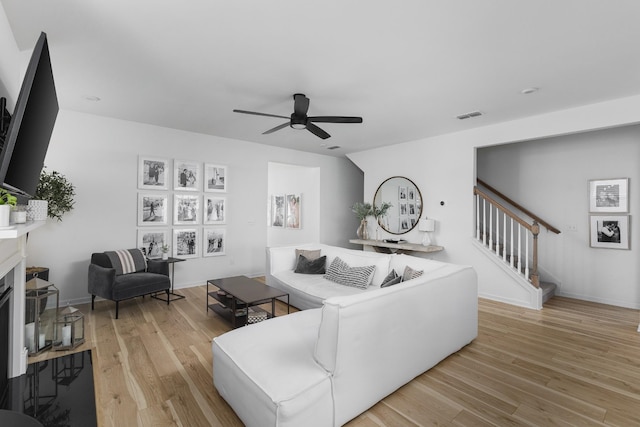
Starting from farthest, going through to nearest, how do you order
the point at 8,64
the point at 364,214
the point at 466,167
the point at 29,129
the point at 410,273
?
the point at 364,214, the point at 466,167, the point at 410,273, the point at 8,64, the point at 29,129

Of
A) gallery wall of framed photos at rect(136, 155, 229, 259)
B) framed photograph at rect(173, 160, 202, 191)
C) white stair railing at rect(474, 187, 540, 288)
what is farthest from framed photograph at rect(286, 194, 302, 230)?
white stair railing at rect(474, 187, 540, 288)

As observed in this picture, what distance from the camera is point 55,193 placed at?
12.7ft

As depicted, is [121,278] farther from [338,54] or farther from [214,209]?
[338,54]

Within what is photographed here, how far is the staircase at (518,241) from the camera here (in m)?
4.32

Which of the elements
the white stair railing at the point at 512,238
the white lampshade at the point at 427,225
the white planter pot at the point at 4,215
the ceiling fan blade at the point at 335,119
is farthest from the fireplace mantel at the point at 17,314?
the white stair railing at the point at 512,238

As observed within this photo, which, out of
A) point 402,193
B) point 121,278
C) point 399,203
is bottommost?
point 121,278

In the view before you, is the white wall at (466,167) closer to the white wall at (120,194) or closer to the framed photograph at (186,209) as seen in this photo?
the white wall at (120,194)

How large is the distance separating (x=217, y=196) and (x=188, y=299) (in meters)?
1.89

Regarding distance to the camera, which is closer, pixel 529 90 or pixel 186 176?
pixel 529 90

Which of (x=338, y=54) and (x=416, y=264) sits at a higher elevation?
(x=338, y=54)

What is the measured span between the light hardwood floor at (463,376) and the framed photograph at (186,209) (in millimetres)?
1819

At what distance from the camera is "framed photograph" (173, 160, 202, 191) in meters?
5.13

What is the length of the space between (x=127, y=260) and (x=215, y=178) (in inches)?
77.4

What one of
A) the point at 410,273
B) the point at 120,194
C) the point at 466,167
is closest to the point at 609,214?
the point at 466,167
